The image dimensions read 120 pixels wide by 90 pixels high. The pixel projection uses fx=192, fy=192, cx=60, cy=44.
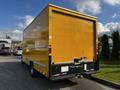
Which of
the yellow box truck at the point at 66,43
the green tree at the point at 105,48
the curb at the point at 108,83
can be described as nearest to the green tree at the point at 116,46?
the green tree at the point at 105,48

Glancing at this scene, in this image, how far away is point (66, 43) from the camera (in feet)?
27.5

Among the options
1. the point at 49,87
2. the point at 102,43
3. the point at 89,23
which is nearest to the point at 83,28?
the point at 89,23

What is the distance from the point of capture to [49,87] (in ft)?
28.1

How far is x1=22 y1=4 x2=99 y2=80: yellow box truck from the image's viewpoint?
772 centimetres

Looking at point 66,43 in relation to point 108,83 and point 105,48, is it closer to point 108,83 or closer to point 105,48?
point 108,83

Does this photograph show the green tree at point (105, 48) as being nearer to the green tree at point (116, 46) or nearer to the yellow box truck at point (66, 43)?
the green tree at point (116, 46)

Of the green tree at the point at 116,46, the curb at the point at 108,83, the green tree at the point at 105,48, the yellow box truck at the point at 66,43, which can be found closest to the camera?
the yellow box truck at the point at 66,43

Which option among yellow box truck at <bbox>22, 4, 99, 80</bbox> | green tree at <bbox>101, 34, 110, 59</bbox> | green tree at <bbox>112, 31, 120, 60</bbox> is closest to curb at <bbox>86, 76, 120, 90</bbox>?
yellow box truck at <bbox>22, 4, 99, 80</bbox>

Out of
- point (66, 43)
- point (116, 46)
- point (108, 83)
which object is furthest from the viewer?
point (116, 46)

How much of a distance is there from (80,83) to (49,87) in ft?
5.08

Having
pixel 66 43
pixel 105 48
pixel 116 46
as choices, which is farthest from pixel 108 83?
pixel 105 48

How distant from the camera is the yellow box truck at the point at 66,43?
7.72m

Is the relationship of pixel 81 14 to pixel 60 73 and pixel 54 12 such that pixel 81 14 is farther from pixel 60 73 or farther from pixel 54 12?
pixel 60 73

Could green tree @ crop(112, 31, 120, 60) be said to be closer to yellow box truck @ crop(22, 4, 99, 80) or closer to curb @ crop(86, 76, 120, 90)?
curb @ crop(86, 76, 120, 90)
